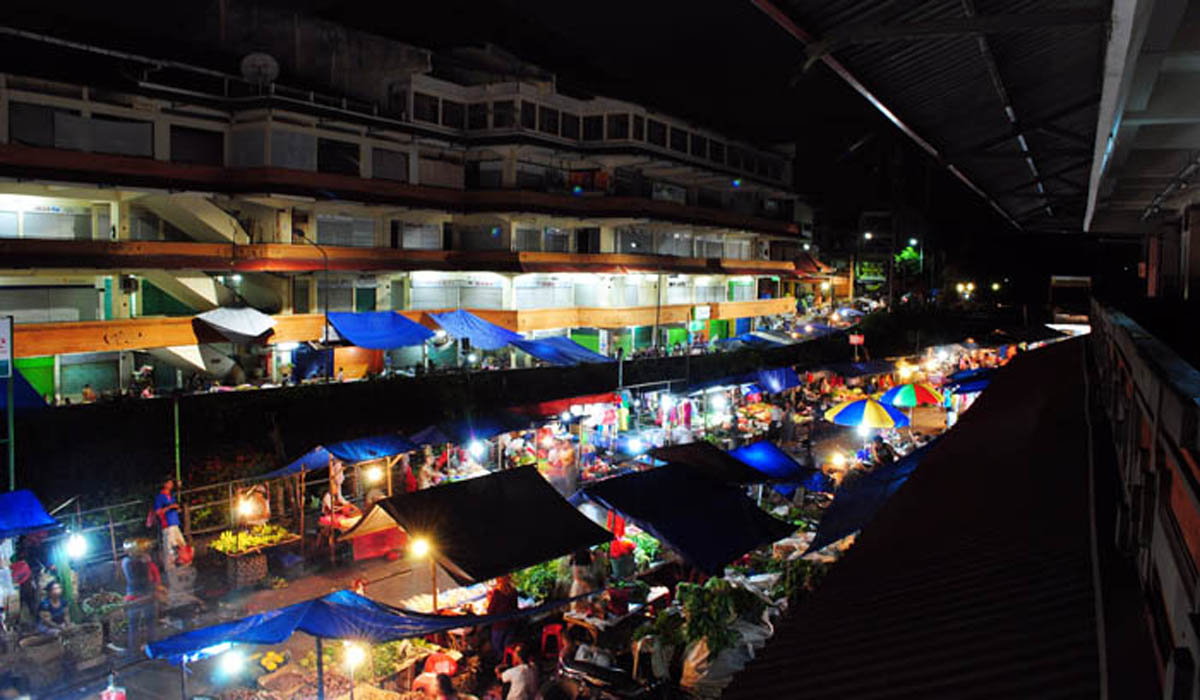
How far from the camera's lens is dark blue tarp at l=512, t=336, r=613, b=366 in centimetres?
2417

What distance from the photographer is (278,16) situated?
105ft

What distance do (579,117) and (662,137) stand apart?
5.18 metres

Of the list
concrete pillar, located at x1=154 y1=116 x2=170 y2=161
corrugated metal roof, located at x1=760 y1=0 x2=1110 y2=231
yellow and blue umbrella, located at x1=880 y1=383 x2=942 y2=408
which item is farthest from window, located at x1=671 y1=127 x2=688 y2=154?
corrugated metal roof, located at x1=760 y1=0 x2=1110 y2=231

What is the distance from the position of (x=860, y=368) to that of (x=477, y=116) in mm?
20130

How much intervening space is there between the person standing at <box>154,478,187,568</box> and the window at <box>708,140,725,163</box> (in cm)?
3804

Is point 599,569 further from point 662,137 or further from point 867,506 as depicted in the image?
point 662,137

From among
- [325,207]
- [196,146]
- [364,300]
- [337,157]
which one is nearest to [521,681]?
[364,300]

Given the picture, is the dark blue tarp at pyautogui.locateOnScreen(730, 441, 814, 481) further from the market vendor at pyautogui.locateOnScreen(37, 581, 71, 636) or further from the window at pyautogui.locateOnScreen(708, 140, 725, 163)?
the window at pyautogui.locateOnScreen(708, 140, 725, 163)

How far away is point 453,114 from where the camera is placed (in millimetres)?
35969

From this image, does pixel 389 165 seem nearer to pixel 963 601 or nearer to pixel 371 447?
pixel 371 447

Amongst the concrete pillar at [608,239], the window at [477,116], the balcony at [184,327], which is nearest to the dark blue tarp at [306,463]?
the balcony at [184,327]

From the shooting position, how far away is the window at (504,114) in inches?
1410

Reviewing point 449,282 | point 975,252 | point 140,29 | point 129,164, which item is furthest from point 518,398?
point 975,252

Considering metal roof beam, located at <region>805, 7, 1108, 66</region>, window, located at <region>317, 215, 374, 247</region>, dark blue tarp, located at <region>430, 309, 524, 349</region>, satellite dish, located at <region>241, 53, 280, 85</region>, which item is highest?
satellite dish, located at <region>241, 53, 280, 85</region>
